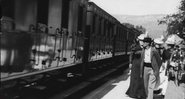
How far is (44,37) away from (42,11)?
565mm

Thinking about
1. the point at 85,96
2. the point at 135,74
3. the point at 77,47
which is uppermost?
the point at 77,47

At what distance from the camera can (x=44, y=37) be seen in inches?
317

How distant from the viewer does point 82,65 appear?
43.2 ft

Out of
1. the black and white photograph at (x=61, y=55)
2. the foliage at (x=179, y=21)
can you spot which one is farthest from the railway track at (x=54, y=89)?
the foliage at (x=179, y=21)

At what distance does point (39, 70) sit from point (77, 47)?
3.74 m

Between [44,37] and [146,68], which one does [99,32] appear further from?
[44,37]

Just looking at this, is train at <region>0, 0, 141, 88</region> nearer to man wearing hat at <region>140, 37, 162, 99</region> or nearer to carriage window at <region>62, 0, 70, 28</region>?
carriage window at <region>62, 0, 70, 28</region>

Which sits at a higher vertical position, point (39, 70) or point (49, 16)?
point (49, 16)

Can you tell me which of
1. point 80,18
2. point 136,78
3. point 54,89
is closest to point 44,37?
point 136,78

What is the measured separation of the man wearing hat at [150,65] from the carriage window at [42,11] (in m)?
2.39

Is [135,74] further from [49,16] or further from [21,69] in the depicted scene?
[21,69]

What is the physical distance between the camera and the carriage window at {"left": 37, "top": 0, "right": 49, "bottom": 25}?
25.8 ft

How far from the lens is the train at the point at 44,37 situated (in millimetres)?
6383

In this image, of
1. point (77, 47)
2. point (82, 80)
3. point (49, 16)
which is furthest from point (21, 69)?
point (82, 80)
